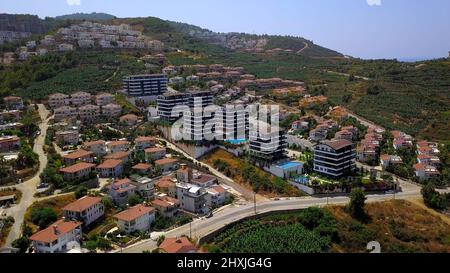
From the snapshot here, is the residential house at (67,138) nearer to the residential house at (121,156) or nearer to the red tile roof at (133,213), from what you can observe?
the residential house at (121,156)

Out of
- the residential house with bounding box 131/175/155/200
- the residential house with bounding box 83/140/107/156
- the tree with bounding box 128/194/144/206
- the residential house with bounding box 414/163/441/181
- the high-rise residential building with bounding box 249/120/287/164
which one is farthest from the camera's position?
the residential house with bounding box 83/140/107/156

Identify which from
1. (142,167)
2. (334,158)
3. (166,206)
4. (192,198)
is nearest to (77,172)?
(142,167)

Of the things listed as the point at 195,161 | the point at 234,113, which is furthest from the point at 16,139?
the point at 234,113

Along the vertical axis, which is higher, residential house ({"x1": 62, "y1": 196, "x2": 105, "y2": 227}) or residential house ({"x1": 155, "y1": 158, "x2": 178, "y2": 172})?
residential house ({"x1": 155, "y1": 158, "x2": 178, "y2": 172})

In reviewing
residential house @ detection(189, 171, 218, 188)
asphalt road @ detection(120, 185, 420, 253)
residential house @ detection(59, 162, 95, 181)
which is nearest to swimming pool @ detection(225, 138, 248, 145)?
residential house @ detection(189, 171, 218, 188)

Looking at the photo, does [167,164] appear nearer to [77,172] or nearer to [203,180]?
[203,180]

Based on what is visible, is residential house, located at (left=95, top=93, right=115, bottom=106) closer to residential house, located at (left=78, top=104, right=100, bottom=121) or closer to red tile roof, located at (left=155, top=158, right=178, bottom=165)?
residential house, located at (left=78, top=104, right=100, bottom=121)

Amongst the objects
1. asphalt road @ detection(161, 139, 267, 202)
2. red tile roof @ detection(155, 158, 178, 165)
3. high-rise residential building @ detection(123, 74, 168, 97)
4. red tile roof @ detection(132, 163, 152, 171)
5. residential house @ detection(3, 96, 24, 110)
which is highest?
high-rise residential building @ detection(123, 74, 168, 97)
